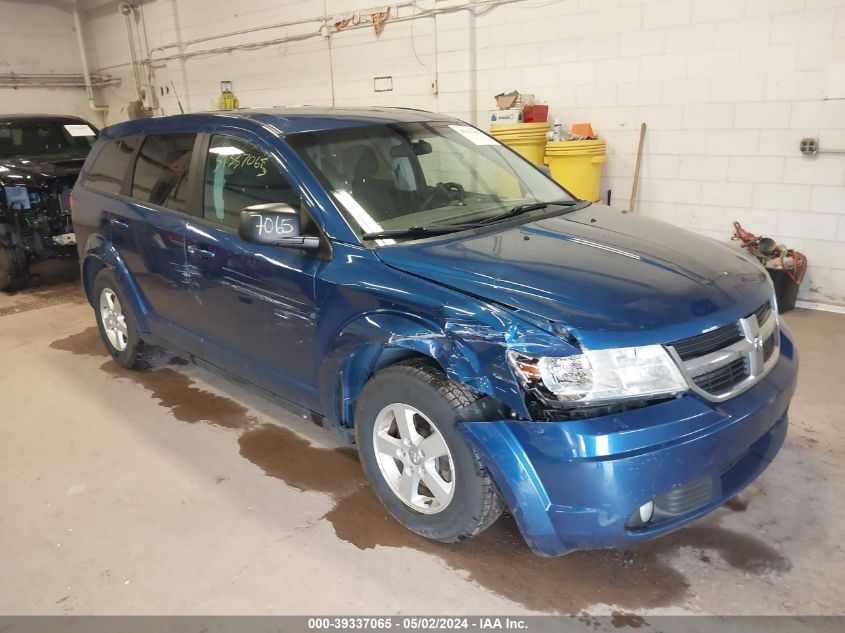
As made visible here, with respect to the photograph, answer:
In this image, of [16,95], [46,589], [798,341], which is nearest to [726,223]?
[798,341]

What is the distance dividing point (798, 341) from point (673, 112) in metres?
2.21

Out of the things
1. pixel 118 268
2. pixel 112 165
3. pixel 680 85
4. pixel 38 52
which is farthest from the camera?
pixel 38 52

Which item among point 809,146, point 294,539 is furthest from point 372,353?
point 809,146

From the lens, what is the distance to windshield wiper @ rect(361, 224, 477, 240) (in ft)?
8.25

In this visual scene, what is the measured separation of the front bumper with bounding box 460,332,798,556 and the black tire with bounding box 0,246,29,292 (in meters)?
5.93

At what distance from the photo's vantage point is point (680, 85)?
534 centimetres

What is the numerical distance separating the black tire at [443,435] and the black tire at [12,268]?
5.34m

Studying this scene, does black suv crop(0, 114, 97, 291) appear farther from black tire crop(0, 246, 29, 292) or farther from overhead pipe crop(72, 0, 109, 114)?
overhead pipe crop(72, 0, 109, 114)

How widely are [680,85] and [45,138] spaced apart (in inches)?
253

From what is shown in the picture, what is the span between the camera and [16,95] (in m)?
11.7

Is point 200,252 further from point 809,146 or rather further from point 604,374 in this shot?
point 809,146

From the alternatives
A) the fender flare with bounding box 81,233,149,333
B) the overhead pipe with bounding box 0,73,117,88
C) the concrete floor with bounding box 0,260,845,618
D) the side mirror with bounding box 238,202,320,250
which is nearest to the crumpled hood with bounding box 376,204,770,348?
the side mirror with bounding box 238,202,320,250

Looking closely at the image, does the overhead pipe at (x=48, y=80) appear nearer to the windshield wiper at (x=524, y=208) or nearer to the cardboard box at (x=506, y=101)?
the cardboard box at (x=506, y=101)

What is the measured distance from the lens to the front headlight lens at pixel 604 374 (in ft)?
6.36
